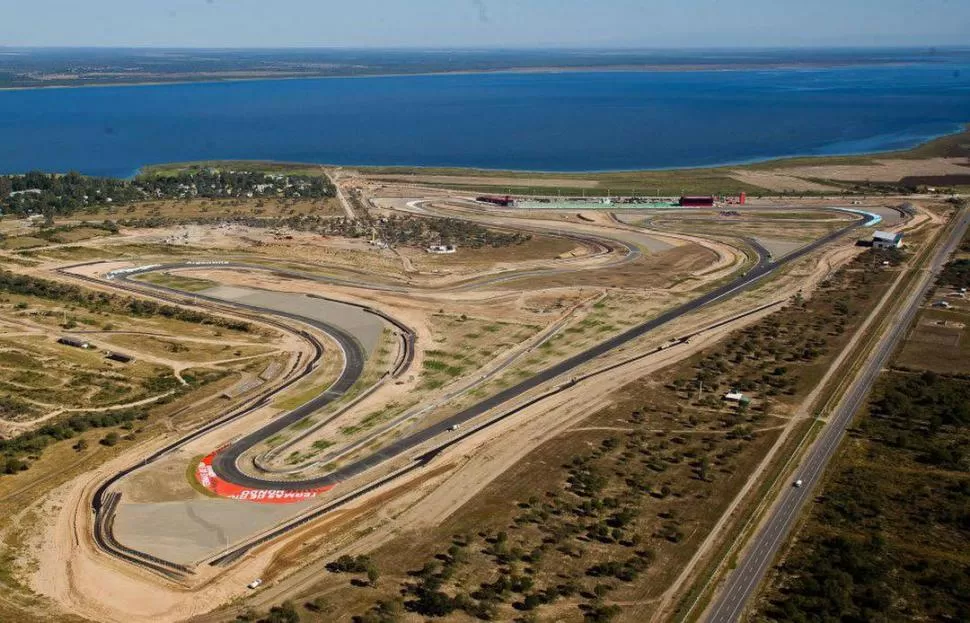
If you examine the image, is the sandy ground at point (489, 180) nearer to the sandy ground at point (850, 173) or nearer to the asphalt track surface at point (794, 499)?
the sandy ground at point (850, 173)

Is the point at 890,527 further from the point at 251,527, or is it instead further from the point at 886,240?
the point at 886,240

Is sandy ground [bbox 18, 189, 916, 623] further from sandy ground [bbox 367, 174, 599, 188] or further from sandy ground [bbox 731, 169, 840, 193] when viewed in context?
sandy ground [bbox 731, 169, 840, 193]

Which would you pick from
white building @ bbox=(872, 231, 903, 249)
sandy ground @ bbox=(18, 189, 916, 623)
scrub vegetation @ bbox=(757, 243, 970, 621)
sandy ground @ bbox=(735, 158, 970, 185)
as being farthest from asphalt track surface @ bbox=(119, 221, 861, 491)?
sandy ground @ bbox=(735, 158, 970, 185)

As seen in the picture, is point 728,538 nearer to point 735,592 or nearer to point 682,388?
point 735,592

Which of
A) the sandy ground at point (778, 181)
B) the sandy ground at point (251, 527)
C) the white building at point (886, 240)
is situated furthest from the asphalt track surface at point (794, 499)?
the sandy ground at point (778, 181)

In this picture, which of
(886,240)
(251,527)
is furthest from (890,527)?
(886,240)

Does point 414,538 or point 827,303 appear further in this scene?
point 827,303

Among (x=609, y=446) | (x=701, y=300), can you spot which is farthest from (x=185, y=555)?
(x=701, y=300)
